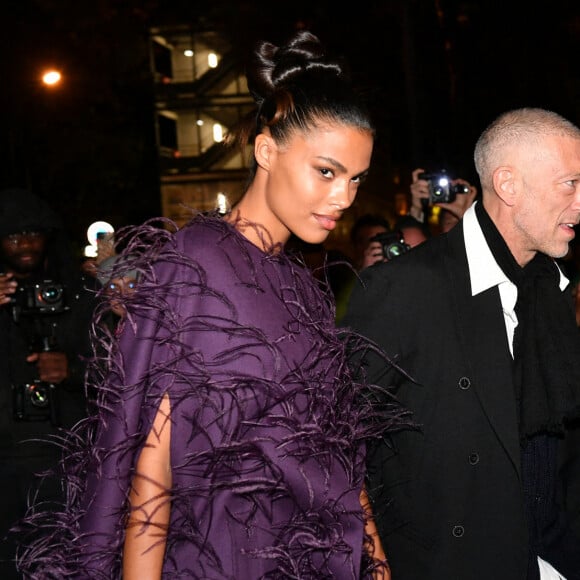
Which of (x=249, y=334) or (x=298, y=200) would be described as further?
(x=298, y=200)

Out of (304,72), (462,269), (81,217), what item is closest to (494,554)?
(462,269)

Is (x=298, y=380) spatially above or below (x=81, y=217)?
below

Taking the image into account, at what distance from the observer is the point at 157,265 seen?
2232 mm

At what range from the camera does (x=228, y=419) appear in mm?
2150

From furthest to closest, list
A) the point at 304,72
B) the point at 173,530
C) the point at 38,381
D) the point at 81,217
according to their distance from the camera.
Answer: the point at 81,217 → the point at 38,381 → the point at 304,72 → the point at 173,530

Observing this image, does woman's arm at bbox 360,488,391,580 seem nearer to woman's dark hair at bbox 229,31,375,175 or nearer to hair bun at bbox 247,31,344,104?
woman's dark hair at bbox 229,31,375,175

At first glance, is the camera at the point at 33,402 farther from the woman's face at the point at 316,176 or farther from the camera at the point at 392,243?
the woman's face at the point at 316,176

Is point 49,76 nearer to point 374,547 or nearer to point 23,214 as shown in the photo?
point 23,214

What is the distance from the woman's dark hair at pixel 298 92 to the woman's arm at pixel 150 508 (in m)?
0.90

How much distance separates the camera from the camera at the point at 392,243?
501 centimetres

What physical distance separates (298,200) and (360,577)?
1092 mm

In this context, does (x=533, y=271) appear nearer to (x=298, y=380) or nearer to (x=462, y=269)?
(x=462, y=269)

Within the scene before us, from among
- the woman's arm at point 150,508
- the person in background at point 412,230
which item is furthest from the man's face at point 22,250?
the woman's arm at point 150,508

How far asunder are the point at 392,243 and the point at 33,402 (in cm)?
227
